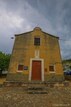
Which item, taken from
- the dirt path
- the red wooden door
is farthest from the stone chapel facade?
the dirt path

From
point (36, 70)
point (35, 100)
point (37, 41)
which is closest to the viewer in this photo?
point (35, 100)

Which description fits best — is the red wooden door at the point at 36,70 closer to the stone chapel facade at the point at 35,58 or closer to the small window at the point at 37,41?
the stone chapel facade at the point at 35,58

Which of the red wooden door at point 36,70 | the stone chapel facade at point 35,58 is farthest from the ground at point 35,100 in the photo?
the red wooden door at point 36,70

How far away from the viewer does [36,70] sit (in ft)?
59.0

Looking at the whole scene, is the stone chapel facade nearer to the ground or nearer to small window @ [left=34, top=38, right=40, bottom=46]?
small window @ [left=34, top=38, right=40, bottom=46]

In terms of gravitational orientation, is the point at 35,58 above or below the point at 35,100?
above

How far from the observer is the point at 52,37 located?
63.2ft

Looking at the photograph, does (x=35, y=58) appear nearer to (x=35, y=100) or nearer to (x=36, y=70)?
(x=36, y=70)

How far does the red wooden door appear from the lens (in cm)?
1772

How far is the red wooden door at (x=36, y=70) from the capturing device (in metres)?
17.7

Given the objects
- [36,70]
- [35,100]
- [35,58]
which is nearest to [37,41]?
[35,58]

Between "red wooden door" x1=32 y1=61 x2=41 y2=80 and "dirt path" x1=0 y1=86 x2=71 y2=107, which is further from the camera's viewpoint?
"red wooden door" x1=32 y1=61 x2=41 y2=80

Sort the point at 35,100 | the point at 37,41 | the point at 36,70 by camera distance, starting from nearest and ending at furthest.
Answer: the point at 35,100, the point at 36,70, the point at 37,41

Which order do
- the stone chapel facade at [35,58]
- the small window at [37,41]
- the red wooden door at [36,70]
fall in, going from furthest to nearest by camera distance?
the small window at [37,41] → the red wooden door at [36,70] → the stone chapel facade at [35,58]
